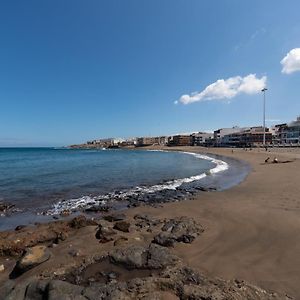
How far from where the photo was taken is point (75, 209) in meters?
12.9

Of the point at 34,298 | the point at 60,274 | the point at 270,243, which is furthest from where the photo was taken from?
the point at 270,243

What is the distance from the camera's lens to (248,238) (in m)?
7.91

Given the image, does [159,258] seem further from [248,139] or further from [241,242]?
[248,139]

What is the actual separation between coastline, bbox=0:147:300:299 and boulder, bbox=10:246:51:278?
0.58 ft

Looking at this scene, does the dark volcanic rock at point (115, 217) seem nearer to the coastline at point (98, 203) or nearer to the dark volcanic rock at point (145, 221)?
the dark volcanic rock at point (145, 221)

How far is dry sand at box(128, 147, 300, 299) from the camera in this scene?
5.70m

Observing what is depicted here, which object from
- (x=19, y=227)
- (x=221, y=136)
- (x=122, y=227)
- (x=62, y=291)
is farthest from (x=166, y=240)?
(x=221, y=136)

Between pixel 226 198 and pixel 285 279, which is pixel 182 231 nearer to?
pixel 285 279

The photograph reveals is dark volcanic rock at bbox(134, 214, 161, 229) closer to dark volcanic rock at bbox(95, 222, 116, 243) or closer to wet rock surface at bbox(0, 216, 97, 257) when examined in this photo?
dark volcanic rock at bbox(95, 222, 116, 243)

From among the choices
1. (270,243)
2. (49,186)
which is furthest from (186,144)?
(270,243)

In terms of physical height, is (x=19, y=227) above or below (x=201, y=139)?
below

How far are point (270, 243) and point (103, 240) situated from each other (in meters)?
5.03

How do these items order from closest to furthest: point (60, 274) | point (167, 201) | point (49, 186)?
1. point (60, 274)
2. point (167, 201)
3. point (49, 186)

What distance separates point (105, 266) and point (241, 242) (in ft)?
13.5
